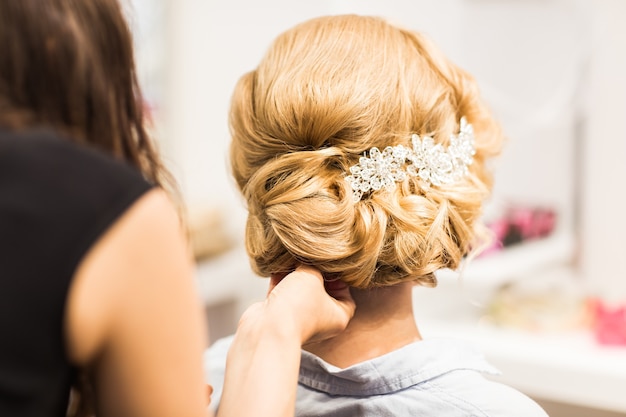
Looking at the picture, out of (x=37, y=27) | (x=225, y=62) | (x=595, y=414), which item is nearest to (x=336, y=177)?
(x=37, y=27)

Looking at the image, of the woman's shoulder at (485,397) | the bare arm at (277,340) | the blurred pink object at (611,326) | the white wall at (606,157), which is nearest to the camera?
the bare arm at (277,340)

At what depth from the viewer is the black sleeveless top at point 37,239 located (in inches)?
23.8

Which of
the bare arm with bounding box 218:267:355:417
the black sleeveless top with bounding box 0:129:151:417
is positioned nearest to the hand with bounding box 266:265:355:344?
the bare arm with bounding box 218:267:355:417

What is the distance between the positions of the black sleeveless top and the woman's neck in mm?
536

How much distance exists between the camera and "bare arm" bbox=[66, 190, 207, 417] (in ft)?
2.02

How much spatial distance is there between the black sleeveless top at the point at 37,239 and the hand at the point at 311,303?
365mm

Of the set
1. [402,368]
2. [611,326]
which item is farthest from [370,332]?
[611,326]

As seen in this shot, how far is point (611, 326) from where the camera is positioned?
2068 millimetres

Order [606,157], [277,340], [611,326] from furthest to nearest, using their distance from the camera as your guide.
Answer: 1. [606,157]
2. [611,326]
3. [277,340]

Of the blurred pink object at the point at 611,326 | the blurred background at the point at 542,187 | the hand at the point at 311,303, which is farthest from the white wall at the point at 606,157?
the hand at the point at 311,303

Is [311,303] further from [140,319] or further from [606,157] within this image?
[606,157]

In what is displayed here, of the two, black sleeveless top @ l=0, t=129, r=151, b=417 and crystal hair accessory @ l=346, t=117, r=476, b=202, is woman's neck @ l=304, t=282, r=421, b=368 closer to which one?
crystal hair accessory @ l=346, t=117, r=476, b=202

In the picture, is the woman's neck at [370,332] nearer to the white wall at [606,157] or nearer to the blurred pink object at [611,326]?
the blurred pink object at [611,326]

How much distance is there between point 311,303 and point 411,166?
243 mm
